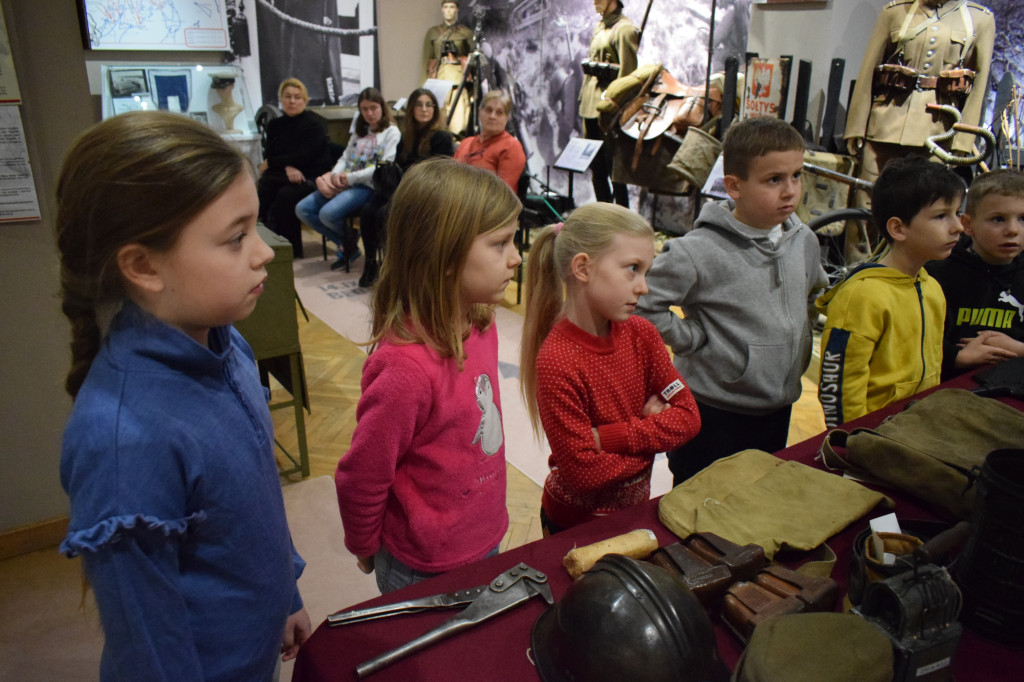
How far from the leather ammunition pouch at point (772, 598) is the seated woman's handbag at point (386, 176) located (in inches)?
226

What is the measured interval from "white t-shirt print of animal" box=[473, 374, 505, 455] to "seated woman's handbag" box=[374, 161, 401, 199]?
17.0 feet

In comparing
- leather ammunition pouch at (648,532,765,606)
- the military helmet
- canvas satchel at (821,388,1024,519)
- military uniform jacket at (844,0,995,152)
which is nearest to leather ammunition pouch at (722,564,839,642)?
leather ammunition pouch at (648,532,765,606)

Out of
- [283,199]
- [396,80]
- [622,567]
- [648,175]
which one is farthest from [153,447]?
[396,80]

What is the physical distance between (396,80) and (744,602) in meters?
10.4

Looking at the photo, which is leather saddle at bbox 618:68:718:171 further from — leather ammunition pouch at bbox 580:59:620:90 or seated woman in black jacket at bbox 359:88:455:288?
seated woman in black jacket at bbox 359:88:455:288

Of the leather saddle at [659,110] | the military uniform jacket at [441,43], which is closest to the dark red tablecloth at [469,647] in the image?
the leather saddle at [659,110]

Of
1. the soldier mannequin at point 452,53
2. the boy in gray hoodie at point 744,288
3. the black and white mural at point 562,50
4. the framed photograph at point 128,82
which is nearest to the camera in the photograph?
the boy in gray hoodie at point 744,288

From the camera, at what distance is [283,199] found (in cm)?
723

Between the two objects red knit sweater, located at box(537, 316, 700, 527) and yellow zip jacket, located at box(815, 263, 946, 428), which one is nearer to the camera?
red knit sweater, located at box(537, 316, 700, 527)

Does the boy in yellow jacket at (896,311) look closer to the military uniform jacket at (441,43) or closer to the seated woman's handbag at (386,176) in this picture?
the seated woman's handbag at (386,176)

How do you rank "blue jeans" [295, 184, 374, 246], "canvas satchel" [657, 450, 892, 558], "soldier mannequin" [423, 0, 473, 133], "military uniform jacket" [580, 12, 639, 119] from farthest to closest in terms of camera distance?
"soldier mannequin" [423, 0, 473, 133]
"blue jeans" [295, 184, 374, 246]
"military uniform jacket" [580, 12, 639, 119]
"canvas satchel" [657, 450, 892, 558]

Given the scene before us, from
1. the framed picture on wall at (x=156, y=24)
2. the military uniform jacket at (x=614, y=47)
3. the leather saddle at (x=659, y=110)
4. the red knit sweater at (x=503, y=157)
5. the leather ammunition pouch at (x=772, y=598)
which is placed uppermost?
the framed picture on wall at (x=156, y=24)

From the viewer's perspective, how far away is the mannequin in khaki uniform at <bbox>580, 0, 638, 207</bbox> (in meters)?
6.21

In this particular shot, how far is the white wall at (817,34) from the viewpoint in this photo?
5.21 meters
